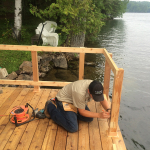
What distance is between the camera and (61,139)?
2.85m

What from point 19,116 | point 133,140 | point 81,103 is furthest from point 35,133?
point 133,140

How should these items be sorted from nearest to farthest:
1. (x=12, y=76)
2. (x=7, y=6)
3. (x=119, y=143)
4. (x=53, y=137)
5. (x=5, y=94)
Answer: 1. (x=119, y=143)
2. (x=53, y=137)
3. (x=5, y=94)
4. (x=12, y=76)
5. (x=7, y=6)

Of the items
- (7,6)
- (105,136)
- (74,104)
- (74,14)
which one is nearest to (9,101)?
(74,104)

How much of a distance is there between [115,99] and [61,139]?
107cm

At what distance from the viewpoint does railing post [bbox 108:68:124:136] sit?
2.54 metres

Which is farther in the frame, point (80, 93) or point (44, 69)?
point (44, 69)

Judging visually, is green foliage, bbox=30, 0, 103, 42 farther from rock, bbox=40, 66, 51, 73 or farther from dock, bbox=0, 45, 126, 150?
dock, bbox=0, 45, 126, 150

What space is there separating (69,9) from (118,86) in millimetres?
6353

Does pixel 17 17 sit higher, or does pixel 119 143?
pixel 17 17

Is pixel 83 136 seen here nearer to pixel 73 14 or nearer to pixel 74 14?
pixel 74 14

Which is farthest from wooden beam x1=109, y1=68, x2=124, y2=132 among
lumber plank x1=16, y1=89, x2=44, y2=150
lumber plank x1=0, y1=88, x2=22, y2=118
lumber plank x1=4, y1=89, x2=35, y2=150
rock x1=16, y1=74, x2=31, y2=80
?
rock x1=16, y1=74, x2=31, y2=80

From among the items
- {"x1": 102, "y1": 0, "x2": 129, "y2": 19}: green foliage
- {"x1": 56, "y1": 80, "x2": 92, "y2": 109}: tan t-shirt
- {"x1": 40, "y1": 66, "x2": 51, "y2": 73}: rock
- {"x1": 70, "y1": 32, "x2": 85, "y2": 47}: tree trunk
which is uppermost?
{"x1": 102, "y1": 0, "x2": 129, "y2": 19}: green foliage

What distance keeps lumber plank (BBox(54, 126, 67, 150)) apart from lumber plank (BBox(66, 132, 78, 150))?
6cm

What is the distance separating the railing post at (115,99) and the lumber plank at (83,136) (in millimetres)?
395
